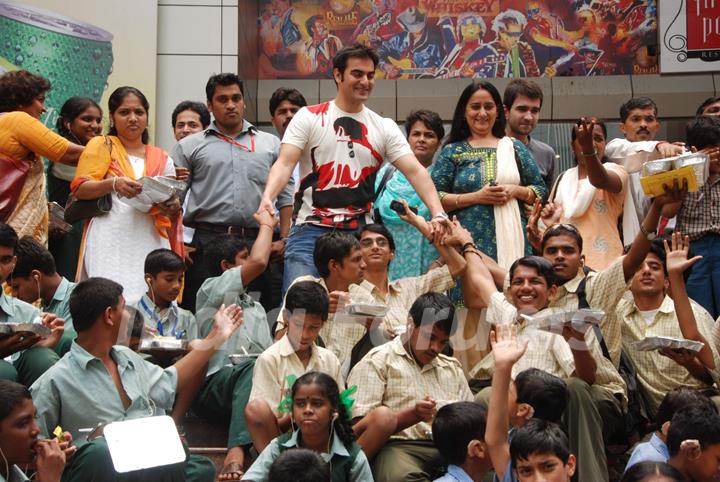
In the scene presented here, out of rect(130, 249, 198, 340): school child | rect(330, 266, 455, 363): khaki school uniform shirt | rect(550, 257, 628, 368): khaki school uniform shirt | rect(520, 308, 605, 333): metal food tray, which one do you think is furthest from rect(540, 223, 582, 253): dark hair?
rect(130, 249, 198, 340): school child

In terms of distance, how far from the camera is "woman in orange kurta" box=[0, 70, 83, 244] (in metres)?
6.48

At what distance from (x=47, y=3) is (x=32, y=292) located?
14.9 ft

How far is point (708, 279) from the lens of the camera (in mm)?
6832

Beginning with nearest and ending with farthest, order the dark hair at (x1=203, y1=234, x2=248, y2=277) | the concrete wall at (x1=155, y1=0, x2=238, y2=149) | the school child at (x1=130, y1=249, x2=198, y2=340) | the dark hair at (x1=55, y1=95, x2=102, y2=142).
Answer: the school child at (x1=130, y1=249, x2=198, y2=340) < the dark hair at (x1=203, y1=234, x2=248, y2=277) < the dark hair at (x1=55, y1=95, x2=102, y2=142) < the concrete wall at (x1=155, y1=0, x2=238, y2=149)

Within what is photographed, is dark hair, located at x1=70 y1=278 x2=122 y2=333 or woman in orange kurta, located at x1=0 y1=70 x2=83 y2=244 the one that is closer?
dark hair, located at x1=70 y1=278 x2=122 y2=333

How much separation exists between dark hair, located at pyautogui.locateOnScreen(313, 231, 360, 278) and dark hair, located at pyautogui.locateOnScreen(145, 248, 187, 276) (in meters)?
0.70

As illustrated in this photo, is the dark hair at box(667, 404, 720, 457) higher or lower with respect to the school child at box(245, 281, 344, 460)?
lower

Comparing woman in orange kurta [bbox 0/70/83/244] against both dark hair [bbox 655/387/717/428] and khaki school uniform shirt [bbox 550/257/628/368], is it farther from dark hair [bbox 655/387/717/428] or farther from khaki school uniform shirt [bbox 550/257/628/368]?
dark hair [bbox 655/387/717/428]

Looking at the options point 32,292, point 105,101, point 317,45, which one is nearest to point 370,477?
point 32,292

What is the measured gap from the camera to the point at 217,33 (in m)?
10.7

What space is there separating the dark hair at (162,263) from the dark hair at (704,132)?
2969 millimetres

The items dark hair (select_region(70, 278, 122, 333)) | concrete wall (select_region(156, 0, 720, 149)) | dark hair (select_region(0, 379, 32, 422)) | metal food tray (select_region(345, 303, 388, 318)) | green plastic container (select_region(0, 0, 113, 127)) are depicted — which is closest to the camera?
dark hair (select_region(0, 379, 32, 422))

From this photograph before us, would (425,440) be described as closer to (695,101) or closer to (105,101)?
(105,101)

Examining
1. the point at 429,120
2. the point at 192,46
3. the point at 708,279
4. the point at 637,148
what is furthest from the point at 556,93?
the point at 708,279
